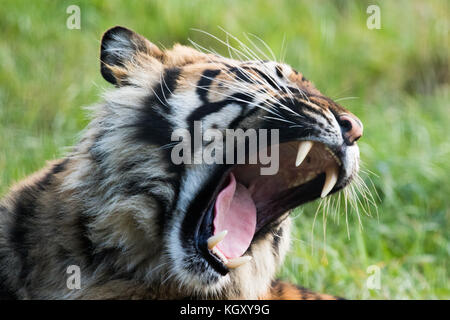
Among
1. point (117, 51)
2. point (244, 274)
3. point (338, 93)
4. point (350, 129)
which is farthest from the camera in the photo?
point (338, 93)

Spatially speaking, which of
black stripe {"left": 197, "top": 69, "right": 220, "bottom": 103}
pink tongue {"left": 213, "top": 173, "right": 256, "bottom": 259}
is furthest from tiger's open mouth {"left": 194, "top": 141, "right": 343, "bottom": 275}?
black stripe {"left": 197, "top": 69, "right": 220, "bottom": 103}

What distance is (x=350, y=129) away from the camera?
261cm

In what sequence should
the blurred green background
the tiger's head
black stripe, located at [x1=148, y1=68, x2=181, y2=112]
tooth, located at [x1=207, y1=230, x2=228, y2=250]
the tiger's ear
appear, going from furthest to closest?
the blurred green background, the tiger's ear, black stripe, located at [x1=148, y1=68, x2=181, y2=112], the tiger's head, tooth, located at [x1=207, y1=230, x2=228, y2=250]

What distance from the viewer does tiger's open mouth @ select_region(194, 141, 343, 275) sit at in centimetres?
259

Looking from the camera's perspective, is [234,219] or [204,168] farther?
[234,219]

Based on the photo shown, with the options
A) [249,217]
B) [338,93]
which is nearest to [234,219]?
[249,217]

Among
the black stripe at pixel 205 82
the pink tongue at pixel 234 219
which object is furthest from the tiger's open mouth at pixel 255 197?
the black stripe at pixel 205 82

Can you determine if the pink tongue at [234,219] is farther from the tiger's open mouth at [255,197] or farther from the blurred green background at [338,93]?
the blurred green background at [338,93]

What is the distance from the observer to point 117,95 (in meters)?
2.78

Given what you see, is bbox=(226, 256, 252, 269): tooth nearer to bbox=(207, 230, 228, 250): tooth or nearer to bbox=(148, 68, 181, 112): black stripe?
bbox=(207, 230, 228, 250): tooth

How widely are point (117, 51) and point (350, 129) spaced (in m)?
1.09

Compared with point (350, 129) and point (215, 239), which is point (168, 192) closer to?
point (215, 239)

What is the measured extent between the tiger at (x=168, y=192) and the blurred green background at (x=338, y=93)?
80 centimetres
